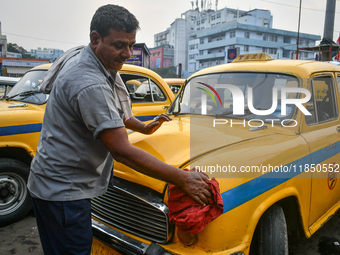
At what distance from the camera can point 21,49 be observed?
3088 inches

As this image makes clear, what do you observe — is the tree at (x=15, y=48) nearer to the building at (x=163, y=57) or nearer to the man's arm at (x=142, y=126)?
the building at (x=163, y=57)

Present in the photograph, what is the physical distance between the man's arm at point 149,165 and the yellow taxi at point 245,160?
0.19 meters

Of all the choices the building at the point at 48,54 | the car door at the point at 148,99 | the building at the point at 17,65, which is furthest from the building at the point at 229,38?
the car door at the point at 148,99

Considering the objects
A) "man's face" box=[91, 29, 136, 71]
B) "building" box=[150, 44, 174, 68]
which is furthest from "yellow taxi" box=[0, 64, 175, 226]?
"building" box=[150, 44, 174, 68]

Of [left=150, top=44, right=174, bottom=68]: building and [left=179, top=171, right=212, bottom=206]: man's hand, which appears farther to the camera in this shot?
[left=150, top=44, right=174, bottom=68]: building

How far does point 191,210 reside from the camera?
1.55 metres

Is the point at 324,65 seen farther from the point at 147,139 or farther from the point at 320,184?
the point at 147,139

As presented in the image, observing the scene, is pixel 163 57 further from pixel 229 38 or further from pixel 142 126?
pixel 142 126

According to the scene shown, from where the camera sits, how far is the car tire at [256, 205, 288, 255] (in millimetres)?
1939

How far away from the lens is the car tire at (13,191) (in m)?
3.59

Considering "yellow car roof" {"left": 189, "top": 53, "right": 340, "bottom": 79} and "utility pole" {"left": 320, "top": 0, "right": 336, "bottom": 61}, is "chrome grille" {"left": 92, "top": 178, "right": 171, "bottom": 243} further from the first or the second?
"utility pole" {"left": 320, "top": 0, "right": 336, "bottom": 61}

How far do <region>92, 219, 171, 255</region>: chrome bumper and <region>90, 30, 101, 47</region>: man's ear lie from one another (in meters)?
1.29

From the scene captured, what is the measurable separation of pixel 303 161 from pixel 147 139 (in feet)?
4.32

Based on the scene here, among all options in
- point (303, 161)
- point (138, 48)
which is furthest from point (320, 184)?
point (138, 48)
